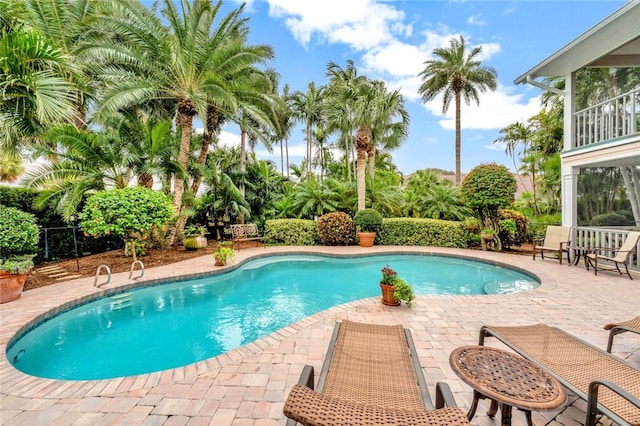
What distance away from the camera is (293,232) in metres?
14.1

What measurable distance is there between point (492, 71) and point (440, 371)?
2471cm

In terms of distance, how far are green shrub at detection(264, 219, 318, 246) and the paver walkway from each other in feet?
25.4

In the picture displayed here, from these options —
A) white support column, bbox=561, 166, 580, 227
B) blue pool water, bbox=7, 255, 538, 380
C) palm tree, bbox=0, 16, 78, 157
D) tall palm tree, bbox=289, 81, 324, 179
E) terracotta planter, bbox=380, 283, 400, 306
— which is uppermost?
tall palm tree, bbox=289, 81, 324, 179

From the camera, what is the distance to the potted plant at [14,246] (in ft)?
19.5

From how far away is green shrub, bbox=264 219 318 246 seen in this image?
14.0 m

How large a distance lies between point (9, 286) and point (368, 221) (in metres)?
11.3

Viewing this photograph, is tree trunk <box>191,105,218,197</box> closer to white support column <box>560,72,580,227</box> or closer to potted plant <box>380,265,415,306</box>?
potted plant <box>380,265,415,306</box>

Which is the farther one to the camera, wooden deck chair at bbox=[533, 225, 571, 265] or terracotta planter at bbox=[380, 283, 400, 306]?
wooden deck chair at bbox=[533, 225, 571, 265]

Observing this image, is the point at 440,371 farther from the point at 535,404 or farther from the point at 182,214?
the point at 182,214

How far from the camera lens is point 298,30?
13.9 m

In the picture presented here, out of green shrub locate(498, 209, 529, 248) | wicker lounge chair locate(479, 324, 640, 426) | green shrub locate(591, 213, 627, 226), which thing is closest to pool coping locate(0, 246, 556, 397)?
green shrub locate(498, 209, 529, 248)

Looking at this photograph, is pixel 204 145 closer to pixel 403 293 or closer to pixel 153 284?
pixel 153 284

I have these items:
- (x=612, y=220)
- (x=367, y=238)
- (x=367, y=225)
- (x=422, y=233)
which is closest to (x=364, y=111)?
(x=367, y=225)

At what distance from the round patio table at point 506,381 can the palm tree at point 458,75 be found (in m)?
20.4
